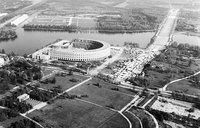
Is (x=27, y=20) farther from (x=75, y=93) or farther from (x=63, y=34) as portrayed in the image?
(x=75, y=93)

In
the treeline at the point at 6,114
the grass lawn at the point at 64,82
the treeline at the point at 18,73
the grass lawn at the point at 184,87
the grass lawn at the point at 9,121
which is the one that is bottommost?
the grass lawn at the point at 184,87

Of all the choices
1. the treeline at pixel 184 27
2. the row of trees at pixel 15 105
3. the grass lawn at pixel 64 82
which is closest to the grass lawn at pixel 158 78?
the grass lawn at pixel 64 82

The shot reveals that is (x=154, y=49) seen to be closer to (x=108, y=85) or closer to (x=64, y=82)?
(x=108, y=85)

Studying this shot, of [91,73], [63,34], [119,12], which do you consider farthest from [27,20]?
[91,73]

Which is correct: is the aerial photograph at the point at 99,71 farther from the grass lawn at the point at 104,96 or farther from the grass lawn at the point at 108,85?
the grass lawn at the point at 104,96

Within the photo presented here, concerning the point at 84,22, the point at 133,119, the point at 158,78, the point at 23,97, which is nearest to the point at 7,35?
the point at 84,22

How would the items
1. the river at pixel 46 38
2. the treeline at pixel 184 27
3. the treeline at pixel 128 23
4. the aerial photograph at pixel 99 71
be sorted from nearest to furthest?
the aerial photograph at pixel 99 71 → the river at pixel 46 38 → the treeline at pixel 128 23 → the treeline at pixel 184 27
